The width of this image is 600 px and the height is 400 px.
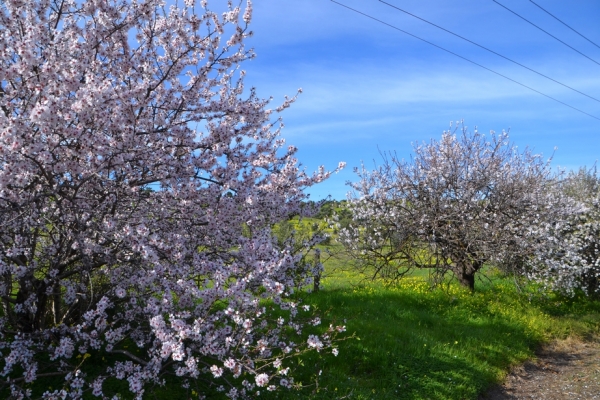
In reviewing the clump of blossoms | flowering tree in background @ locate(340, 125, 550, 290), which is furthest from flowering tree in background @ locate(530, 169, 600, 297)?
the clump of blossoms

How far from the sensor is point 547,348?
11344mm

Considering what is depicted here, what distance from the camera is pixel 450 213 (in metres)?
13.5

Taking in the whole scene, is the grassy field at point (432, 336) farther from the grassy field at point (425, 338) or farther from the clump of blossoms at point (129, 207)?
the clump of blossoms at point (129, 207)

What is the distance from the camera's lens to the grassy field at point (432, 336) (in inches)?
295

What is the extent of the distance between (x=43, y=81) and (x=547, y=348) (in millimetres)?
12061

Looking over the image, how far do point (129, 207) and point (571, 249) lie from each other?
13239 millimetres

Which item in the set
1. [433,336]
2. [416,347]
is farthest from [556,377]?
[416,347]

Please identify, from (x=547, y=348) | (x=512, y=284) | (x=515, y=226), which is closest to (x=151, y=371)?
(x=547, y=348)

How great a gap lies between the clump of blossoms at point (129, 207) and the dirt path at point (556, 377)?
17.3 feet

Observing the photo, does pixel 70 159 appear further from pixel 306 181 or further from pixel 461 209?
pixel 461 209

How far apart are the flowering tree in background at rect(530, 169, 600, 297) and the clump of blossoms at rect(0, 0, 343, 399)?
32.2 feet

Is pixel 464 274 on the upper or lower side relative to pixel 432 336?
upper

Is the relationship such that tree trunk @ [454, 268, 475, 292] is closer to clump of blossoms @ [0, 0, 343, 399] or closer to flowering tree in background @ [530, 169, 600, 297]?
flowering tree in background @ [530, 169, 600, 297]

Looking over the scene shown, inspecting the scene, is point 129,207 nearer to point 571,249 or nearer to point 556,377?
point 556,377
